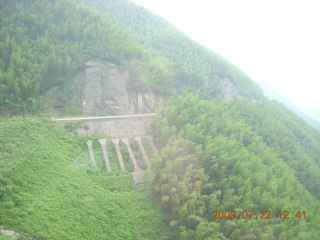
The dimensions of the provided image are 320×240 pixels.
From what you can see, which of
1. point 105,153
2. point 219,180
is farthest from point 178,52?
point 219,180

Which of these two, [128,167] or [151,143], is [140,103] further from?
[128,167]

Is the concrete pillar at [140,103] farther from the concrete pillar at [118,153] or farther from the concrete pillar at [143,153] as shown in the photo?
the concrete pillar at [118,153]

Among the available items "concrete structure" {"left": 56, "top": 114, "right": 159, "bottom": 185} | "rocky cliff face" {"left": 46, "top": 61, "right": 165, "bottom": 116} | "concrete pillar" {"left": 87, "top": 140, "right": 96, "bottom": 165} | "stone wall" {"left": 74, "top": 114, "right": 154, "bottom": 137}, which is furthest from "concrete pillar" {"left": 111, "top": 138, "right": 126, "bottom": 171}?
"rocky cliff face" {"left": 46, "top": 61, "right": 165, "bottom": 116}
